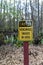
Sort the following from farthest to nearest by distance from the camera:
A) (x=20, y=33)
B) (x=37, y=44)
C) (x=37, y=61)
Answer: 1. (x=37, y=44)
2. (x=37, y=61)
3. (x=20, y=33)

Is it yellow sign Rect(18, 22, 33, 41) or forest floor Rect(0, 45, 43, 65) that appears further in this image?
forest floor Rect(0, 45, 43, 65)

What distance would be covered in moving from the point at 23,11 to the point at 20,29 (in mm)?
3969

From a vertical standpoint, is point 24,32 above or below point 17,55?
above

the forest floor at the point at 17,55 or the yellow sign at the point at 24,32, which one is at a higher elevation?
the yellow sign at the point at 24,32

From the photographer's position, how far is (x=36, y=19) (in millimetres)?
8844

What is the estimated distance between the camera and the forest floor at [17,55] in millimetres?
7035

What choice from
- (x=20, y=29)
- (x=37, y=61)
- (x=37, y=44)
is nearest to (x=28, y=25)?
(x=20, y=29)

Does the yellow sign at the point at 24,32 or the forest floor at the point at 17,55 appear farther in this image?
the forest floor at the point at 17,55

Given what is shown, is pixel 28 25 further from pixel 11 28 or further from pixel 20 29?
pixel 11 28

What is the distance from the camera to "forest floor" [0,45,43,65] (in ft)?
23.1

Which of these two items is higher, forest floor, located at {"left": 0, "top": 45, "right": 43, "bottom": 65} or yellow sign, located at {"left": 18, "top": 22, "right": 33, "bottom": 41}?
yellow sign, located at {"left": 18, "top": 22, "right": 33, "bottom": 41}

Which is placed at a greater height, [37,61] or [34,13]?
[34,13]

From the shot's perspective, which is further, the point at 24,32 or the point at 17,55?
the point at 17,55

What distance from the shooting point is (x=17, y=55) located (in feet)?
24.4
